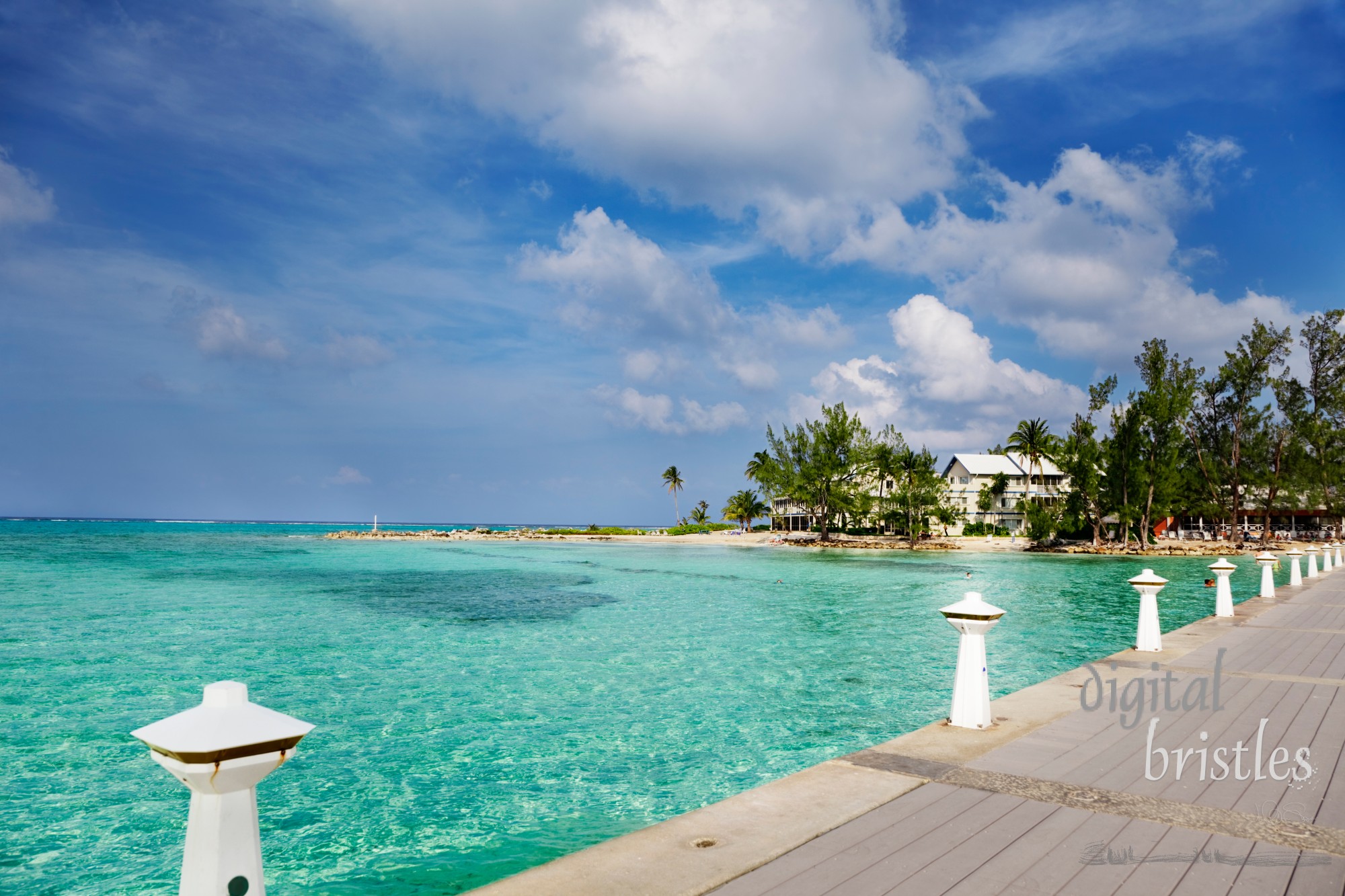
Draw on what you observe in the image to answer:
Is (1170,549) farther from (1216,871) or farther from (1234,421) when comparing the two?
(1216,871)

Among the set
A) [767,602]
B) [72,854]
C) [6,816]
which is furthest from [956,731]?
[767,602]

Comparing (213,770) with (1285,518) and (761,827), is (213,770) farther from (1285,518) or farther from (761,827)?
(1285,518)

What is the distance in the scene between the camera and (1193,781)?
5.09m

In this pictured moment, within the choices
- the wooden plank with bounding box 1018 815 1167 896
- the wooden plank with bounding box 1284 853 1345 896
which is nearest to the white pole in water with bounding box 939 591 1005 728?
the wooden plank with bounding box 1018 815 1167 896

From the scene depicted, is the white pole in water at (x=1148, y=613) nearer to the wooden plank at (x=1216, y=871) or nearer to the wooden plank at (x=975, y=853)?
the wooden plank at (x=1216, y=871)

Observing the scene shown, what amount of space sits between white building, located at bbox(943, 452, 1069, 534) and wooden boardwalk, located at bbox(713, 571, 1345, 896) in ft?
283

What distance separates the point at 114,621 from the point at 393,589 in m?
11.7

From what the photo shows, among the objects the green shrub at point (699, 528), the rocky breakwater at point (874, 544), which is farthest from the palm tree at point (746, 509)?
the rocky breakwater at point (874, 544)

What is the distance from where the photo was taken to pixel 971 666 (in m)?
6.47

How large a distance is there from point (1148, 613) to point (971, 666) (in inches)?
203

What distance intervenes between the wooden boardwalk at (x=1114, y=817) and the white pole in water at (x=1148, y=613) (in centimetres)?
242

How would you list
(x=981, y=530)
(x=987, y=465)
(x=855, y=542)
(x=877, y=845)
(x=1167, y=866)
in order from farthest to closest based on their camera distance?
(x=987, y=465) < (x=981, y=530) < (x=855, y=542) < (x=877, y=845) < (x=1167, y=866)

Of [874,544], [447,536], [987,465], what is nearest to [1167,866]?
[874,544]

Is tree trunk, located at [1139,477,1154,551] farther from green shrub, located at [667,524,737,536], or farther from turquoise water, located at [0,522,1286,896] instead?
green shrub, located at [667,524,737,536]
